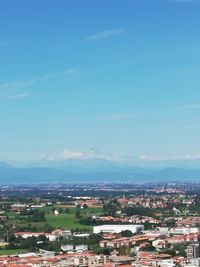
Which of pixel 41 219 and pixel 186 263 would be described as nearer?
pixel 186 263

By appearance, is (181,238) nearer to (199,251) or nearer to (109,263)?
(199,251)

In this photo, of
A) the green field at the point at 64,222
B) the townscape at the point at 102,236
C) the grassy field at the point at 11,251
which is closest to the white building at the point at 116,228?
the townscape at the point at 102,236

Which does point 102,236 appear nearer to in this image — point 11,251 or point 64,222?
point 11,251

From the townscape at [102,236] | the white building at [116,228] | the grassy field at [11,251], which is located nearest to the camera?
the townscape at [102,236]

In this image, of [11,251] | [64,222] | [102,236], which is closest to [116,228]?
Result: [102,236]

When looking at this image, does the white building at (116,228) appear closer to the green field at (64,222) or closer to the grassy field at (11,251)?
the green field at (64,222)

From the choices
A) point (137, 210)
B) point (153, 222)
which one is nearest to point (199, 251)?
point (153, 222)

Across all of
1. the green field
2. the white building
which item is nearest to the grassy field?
the white building

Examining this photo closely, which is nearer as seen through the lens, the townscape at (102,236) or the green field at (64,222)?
the townscape at (102,236)

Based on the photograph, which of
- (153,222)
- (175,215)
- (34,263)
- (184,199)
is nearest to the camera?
(34,263)
